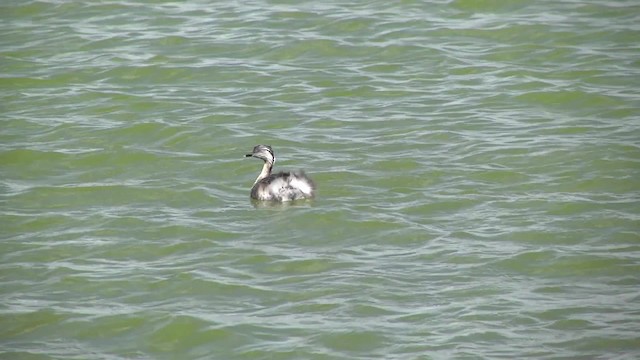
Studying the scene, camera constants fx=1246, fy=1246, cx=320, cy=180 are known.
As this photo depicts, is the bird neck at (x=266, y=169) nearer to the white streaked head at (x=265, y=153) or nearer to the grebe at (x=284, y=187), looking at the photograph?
the white streaked head at (x=265, y=153)

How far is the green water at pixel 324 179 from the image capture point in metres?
11.1

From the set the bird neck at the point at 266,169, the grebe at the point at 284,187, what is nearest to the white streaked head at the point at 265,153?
the bird neck at the point at 266,169

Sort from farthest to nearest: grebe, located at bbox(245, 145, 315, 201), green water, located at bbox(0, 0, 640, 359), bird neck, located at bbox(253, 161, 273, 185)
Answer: bird neck, located at bbox(253, 161, 273, 185) → grebe, located at bbox(245, 145, 315, 201) → green water, located at bbox(0, 0, 640, 359)

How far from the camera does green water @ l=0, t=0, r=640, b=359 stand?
11055mm

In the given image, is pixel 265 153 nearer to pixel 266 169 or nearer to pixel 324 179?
pixel 266 169

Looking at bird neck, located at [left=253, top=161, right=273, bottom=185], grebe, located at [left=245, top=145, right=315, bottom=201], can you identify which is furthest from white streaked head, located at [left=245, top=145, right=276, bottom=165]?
grebe, located at [left=245, top=145, right=315, bottom=201]

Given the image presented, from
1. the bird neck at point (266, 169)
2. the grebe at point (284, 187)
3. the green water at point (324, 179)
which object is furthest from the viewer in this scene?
the bird neck at point (266, 169)

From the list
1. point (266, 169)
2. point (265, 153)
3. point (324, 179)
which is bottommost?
point (324, 179)

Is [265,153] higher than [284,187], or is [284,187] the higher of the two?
[265,153]

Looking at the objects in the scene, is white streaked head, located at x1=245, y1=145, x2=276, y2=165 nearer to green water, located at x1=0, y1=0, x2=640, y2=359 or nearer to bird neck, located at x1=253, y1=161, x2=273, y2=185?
bird neck, located at x1=253, y1=161, x2=273, y2=185

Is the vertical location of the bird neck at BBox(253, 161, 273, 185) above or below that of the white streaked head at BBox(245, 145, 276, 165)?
below

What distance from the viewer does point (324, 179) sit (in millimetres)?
14602

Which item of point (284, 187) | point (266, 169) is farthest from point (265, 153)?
point (284, 187)

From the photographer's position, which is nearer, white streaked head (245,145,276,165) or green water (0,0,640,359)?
green water (0,0,640,359)
